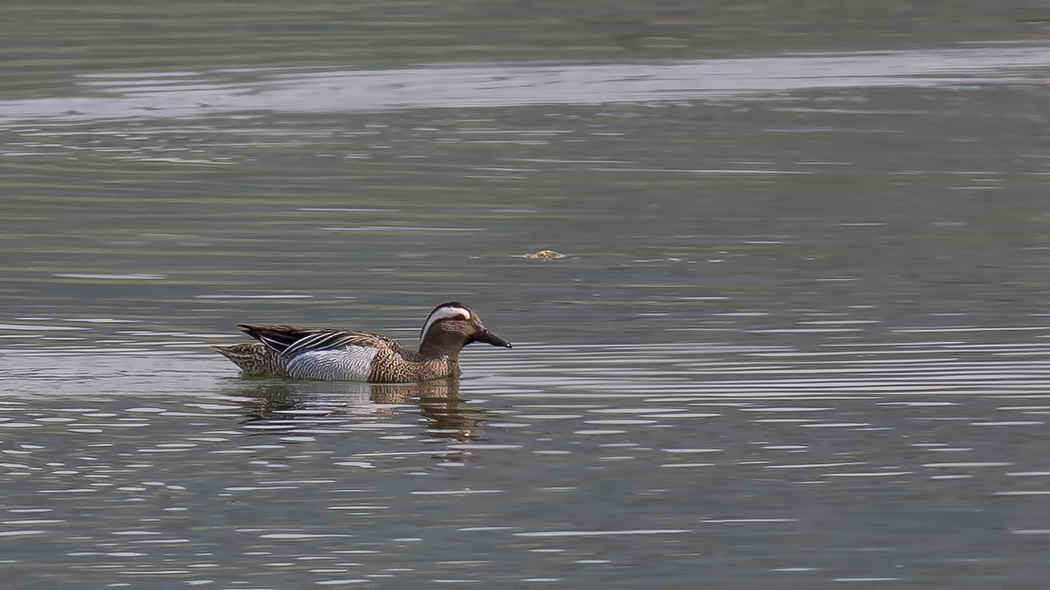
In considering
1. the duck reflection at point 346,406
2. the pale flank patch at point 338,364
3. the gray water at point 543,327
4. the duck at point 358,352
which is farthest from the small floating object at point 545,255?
the pale flank patch at point 338,364

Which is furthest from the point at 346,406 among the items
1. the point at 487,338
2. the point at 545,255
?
the point at 545,255

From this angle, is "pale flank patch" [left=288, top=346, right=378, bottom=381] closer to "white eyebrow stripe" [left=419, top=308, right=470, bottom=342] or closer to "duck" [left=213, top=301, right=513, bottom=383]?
"duck" [left=213, top=301, right=513, bottom=383]

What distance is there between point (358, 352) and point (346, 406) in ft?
1.91

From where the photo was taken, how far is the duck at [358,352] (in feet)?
45.9

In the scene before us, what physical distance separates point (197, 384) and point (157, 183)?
416 inches

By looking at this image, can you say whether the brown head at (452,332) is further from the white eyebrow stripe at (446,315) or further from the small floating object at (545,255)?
the small floating object at (545,255)

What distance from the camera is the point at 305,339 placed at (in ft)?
46.0

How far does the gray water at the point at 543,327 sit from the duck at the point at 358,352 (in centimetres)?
13

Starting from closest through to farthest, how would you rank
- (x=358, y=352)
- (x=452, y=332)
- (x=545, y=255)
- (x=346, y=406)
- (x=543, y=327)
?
(x=346, y=406) → (x=358, y=352) → (x=452, y=332) → (x=543, y=327) → (x=545, y=255)

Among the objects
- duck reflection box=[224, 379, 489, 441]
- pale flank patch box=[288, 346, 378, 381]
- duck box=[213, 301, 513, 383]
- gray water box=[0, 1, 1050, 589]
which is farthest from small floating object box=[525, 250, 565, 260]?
pale flank patch box=[288, 346, 378, 381]

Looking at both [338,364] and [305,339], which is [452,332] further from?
[305,339]

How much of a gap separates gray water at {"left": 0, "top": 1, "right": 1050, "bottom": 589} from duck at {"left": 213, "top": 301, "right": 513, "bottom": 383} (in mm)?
132

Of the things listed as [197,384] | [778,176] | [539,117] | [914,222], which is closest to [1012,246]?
[914,222]

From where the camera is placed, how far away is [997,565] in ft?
31.8
